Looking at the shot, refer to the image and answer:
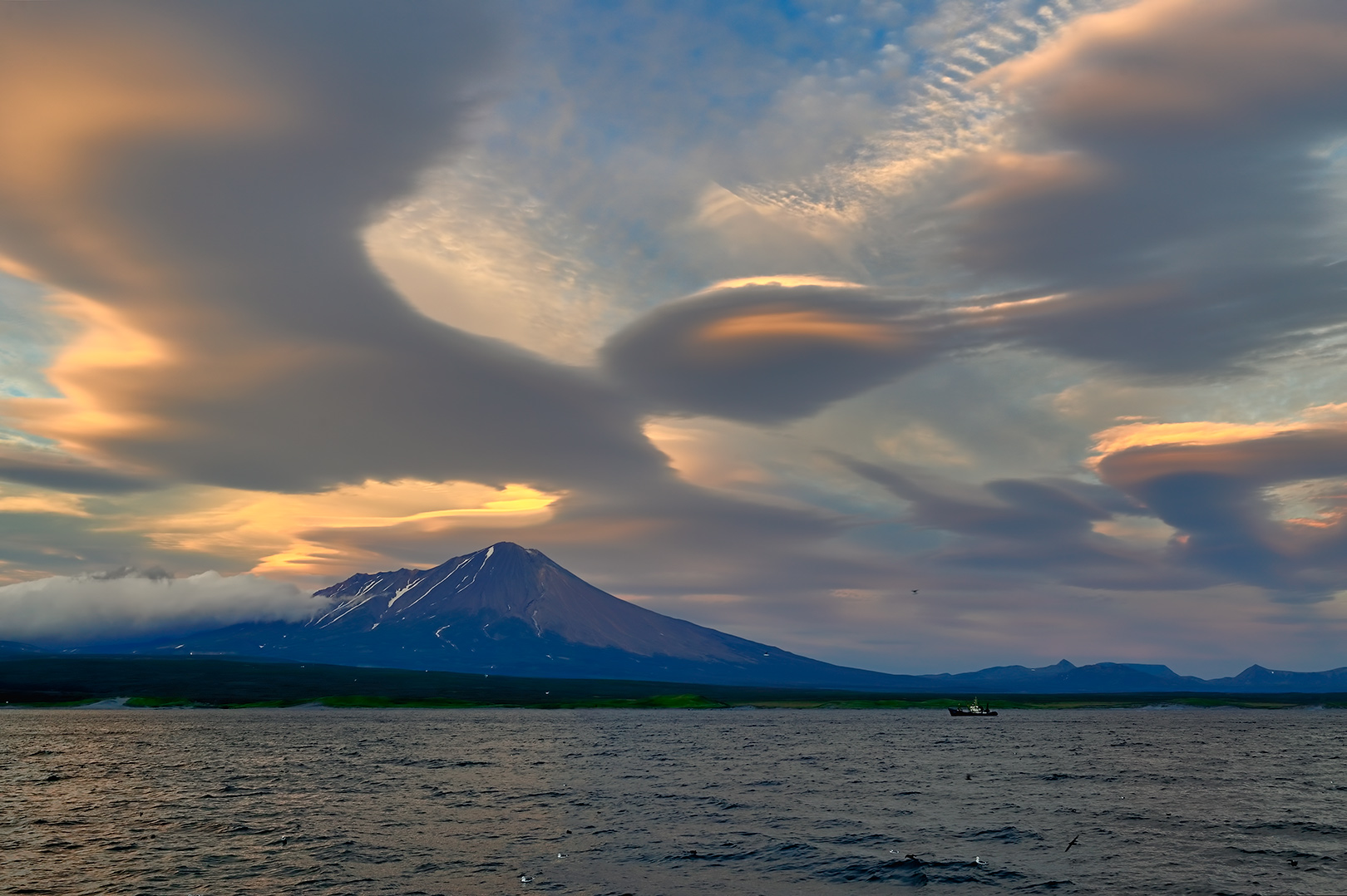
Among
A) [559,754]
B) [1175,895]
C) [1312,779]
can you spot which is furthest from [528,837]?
[1312,779]

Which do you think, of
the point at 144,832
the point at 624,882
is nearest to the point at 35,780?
the point at 144,832

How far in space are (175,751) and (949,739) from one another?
133m

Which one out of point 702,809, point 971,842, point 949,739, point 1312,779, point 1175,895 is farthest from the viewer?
point 949,739

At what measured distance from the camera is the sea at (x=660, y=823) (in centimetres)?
5094

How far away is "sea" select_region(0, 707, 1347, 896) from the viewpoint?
50.9m

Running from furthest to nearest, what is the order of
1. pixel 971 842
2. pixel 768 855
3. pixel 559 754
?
pixel 559 754 → pixel 971 842 → pixel 768 855

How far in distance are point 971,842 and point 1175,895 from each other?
16.1 m

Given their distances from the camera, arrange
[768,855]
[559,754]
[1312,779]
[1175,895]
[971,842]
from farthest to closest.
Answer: [559,754] < [1312,779] < [971,842] < [768,855] < [1175,895]

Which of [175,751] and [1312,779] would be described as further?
[175,751]

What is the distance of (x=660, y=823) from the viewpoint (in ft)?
231

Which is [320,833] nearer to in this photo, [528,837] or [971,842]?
[528,837]

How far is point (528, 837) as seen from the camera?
208 feet

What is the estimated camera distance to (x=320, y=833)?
65.1m

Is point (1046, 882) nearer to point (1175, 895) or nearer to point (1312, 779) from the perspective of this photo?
point (1175, 895)
